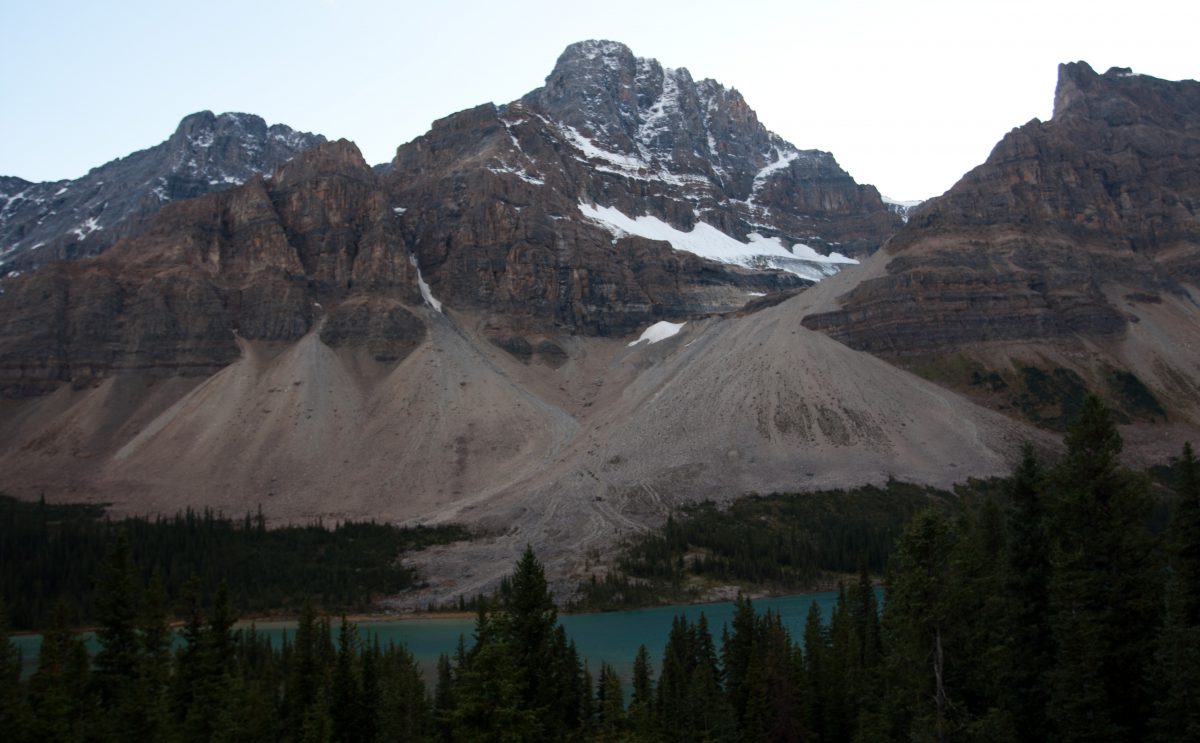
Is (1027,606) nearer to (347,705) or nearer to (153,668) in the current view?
(347,705)

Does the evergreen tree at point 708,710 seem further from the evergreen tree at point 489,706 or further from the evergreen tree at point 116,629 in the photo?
the evergreen tree at point 116,629

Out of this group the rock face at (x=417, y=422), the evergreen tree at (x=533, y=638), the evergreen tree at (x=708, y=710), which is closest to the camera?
the evergreen tree at (x=533, y=638)

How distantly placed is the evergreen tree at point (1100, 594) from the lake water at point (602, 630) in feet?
163

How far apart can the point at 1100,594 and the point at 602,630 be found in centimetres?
7616

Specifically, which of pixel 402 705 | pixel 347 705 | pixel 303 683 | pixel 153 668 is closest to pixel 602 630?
pixel 402 705

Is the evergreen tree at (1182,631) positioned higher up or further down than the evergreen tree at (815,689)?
higher up

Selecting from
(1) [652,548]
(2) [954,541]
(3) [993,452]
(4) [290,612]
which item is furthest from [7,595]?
(3) [993,452]

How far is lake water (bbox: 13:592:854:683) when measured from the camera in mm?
82625

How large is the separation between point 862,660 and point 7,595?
302ft

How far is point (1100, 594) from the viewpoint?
81.5 ft

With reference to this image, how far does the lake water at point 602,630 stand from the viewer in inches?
3253

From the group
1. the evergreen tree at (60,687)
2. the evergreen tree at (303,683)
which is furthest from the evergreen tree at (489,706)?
the evergreen tree at (303,683)

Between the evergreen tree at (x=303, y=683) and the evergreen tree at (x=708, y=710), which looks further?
the evergreen tree at (x=303, y=683)

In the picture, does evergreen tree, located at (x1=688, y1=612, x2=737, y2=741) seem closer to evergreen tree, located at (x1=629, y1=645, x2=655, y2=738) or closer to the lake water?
evergreen tree, located at (x1=629, y1=645, x2=655, y2=738)
